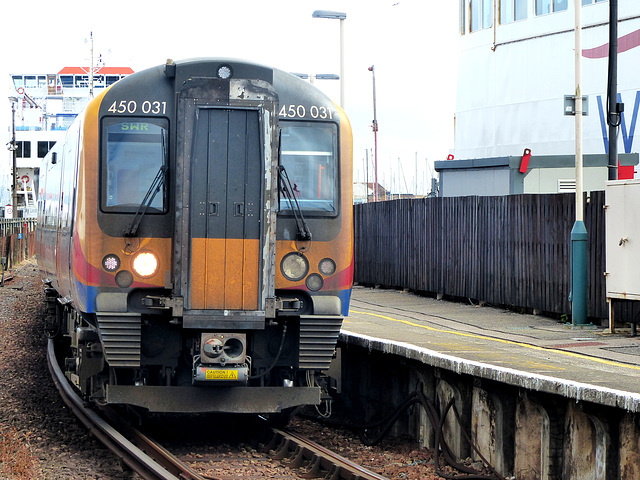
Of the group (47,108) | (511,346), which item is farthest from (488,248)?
(47,108)

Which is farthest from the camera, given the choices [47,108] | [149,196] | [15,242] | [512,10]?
[47,108]

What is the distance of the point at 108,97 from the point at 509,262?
33.7 ft

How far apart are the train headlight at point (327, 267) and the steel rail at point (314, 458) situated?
1749mm

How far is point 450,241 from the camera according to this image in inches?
807

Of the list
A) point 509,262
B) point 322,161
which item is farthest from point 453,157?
point 322,161

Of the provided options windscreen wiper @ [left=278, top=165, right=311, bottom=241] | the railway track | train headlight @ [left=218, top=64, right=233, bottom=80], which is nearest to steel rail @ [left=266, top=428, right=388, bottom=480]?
the railway track

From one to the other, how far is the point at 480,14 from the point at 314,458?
24.8m

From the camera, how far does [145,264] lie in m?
9.24

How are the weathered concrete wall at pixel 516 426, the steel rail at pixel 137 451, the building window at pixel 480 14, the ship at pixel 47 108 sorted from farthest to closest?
the ship at pixel 47 108 → the building window at pixel 480 14 → the steel rail at pixel 137 451 → the weathered concrete wall at pixel 516 426

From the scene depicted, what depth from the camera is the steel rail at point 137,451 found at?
8.57 m

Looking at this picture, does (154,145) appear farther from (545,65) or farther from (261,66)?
(545,65)

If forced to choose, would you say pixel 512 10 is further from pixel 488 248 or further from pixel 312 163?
pixel 312 163

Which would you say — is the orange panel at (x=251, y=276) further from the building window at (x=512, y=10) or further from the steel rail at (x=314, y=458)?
the building window at (x=512, y=10)

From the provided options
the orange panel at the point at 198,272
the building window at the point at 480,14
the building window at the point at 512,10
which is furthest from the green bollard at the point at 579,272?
the building window at the point at 480,14
